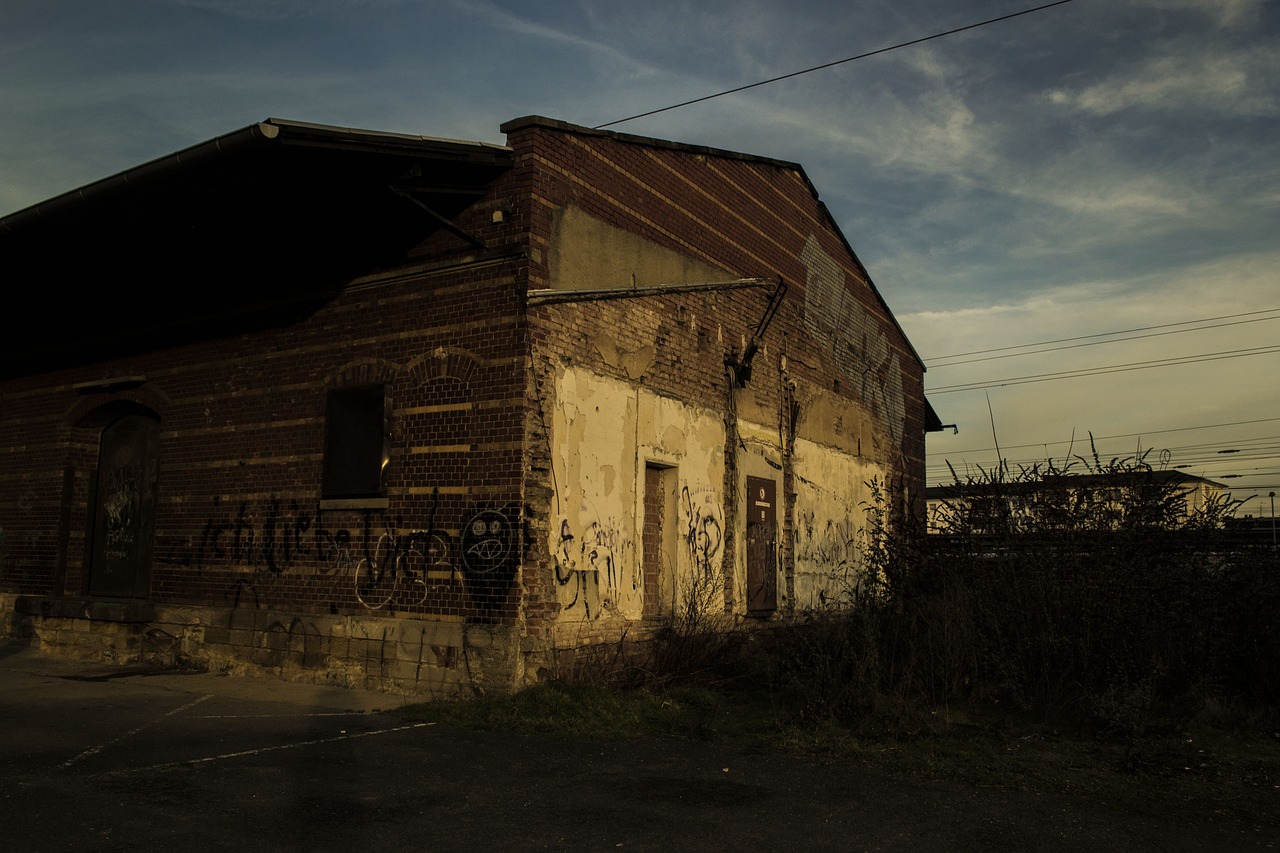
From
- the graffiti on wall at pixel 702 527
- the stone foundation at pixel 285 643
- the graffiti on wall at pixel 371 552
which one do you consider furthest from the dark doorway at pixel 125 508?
the graffiti on wall at pixel 702 527

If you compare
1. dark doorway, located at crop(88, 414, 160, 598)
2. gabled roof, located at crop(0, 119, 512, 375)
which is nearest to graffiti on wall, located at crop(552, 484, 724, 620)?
gabled roof, located at crop(0, 119, 512, 375)

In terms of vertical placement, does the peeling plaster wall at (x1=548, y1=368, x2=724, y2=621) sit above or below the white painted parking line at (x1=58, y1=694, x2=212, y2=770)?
above

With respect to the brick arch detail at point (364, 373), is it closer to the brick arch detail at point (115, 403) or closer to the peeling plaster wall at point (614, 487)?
the peeling plaster wall at point (614, 487)

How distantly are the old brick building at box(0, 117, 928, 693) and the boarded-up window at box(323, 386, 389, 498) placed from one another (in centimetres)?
3

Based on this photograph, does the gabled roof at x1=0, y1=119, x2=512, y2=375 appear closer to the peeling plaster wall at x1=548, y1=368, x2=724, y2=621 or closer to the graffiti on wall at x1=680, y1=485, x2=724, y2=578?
the peeling plaster wall at x1=548, y1=368, x2=724, y2=621

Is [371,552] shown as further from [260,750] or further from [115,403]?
[115,403]

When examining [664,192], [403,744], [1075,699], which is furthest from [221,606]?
[1075,699]

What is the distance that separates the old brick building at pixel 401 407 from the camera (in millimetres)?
9461

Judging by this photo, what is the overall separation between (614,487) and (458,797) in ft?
15.9

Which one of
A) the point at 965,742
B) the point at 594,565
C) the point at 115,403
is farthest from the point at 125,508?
the point at 965,742

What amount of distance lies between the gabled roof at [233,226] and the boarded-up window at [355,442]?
1360 mm

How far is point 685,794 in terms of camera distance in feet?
20.1

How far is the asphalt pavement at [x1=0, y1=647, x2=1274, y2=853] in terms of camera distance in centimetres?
519

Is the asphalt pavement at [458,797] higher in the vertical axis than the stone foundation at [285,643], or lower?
lower
